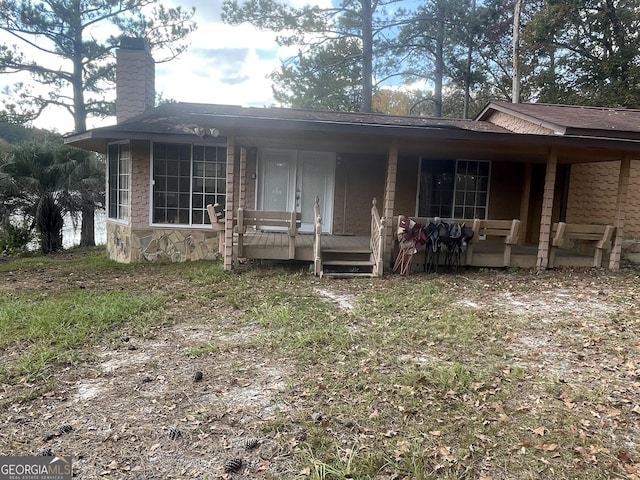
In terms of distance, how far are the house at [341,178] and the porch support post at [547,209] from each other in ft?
0.08

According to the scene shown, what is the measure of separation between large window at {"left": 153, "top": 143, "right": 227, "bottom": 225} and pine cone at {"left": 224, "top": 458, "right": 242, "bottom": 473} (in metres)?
7.36

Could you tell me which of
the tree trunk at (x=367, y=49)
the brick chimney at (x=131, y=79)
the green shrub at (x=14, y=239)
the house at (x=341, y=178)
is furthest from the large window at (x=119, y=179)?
the tree trunk at (x=367, y=49)

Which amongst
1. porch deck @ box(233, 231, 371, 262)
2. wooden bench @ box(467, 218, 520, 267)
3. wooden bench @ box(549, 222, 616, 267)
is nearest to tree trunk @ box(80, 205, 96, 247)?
porch deck @ box(233, 231, 371, 262)

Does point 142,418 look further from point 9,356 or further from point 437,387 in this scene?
point 437,387

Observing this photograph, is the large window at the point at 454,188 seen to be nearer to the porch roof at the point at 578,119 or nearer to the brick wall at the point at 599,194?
the porch roof at the point at 578,119

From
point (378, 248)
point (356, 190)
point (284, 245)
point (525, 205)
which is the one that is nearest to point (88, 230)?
point (284, 245)

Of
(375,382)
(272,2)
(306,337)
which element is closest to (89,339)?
(306,337)

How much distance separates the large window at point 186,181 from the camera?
9.40m

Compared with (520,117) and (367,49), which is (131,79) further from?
(367,49)

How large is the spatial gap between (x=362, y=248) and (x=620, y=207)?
4759 millimetres

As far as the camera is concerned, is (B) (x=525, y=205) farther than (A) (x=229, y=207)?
Yes

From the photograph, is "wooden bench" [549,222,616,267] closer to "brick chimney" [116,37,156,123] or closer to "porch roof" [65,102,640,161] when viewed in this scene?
"porch roof" [65,102,640,161]

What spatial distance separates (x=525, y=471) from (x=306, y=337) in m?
2.39

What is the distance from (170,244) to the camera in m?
9.45
